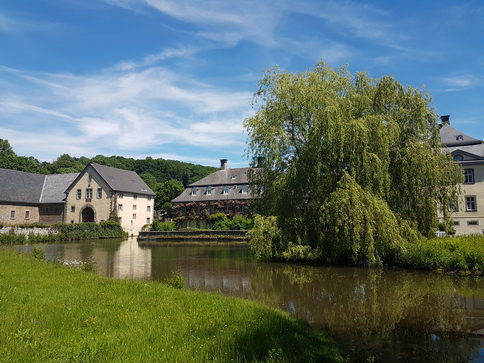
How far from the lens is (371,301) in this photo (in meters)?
11.8

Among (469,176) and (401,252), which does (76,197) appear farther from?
(469,176)

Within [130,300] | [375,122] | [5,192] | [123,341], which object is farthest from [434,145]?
[5,192]

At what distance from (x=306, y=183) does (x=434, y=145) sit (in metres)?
8.44

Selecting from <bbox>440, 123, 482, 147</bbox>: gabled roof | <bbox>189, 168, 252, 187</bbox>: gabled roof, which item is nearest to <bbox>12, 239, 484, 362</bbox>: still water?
<bbox>440, 123, 482, 147</bbox>: gabled roof

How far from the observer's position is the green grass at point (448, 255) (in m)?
16.0

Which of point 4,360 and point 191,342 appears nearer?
point 4,360

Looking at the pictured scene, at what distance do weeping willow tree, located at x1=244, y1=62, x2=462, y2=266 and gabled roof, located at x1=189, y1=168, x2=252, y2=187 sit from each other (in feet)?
101

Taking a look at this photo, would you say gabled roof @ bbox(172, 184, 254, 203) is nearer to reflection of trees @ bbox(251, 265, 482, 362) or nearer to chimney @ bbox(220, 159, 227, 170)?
chimney @ bbox(220, 159, 227, 170)

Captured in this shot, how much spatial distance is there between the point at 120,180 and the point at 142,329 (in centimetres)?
5151

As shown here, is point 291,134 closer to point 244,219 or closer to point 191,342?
point 191,342

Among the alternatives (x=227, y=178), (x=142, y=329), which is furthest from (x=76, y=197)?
(x=142, y=329)

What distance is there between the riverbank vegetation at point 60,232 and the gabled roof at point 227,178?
14233 millimetres

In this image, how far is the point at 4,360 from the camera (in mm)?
4949

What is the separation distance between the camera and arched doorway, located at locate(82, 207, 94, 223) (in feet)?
177
